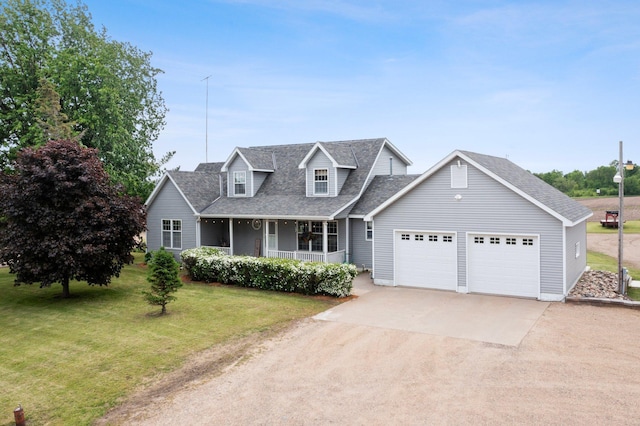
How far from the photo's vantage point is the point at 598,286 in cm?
1719

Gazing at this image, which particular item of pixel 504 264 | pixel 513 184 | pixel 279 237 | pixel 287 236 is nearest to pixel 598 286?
pixel 504 264

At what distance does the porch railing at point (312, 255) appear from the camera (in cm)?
2124

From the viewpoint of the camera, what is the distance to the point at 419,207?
17562mm

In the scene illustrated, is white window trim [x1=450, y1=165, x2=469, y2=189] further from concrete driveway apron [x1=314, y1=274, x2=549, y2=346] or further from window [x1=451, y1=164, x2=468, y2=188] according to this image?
concrete driveway apron [x1=314, y1=274, x2=549, y2=346]

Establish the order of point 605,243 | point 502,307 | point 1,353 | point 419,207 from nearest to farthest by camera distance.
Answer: point 1,353 → point 502,307 → point 419,207 → point 605,243

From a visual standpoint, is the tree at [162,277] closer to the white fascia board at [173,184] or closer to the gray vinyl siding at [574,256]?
the white fascia board at [173,184]

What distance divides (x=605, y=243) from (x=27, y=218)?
3486 cm

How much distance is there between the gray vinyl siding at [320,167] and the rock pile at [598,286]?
37.2 ft

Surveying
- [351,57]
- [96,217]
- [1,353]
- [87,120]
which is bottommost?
[1,353]

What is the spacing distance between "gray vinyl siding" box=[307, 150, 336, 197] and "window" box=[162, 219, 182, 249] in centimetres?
777

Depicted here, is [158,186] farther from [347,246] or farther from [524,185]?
[524,185]

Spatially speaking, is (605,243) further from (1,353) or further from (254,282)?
(1,353)

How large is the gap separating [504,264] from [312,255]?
28.8 ft

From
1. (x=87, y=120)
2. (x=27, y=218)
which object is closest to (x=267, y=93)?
(x=87, y=120)
